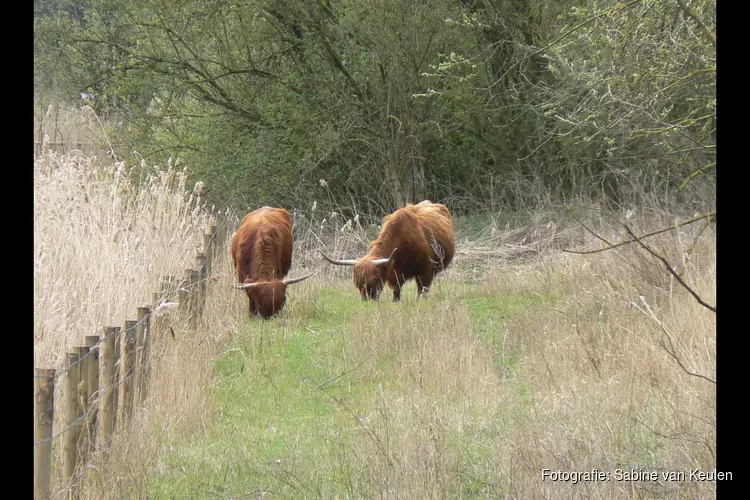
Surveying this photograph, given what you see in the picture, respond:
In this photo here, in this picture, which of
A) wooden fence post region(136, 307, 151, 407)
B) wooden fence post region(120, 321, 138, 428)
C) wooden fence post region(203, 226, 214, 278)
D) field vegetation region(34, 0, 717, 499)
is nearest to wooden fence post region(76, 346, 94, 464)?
field vegetation region(34, 0, 717, 499)

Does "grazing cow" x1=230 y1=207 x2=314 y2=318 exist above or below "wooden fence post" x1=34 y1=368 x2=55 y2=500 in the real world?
above

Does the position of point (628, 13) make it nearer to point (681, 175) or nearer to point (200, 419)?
point (200, 419)

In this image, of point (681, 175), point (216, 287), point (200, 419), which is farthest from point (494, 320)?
point (681, 175)

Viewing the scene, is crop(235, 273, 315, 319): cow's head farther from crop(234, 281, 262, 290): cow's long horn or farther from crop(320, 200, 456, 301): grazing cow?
crop(320, 200, 456, 301): grazing cow

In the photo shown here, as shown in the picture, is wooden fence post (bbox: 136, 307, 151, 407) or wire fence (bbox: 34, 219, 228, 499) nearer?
wire fence (bbox: 34, 219, 228, 499)

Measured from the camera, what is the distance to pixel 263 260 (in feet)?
32.0

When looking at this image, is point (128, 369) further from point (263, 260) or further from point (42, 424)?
point (263, 260)

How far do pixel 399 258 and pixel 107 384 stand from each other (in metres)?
6.85

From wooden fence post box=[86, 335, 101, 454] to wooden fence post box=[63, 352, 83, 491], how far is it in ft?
0.39

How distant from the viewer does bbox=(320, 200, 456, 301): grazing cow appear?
10.6 metres

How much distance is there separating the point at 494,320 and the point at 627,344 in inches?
126

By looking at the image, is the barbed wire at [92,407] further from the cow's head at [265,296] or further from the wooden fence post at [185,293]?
the cow's head at [265,296]

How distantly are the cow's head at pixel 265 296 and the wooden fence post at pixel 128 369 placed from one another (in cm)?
443
